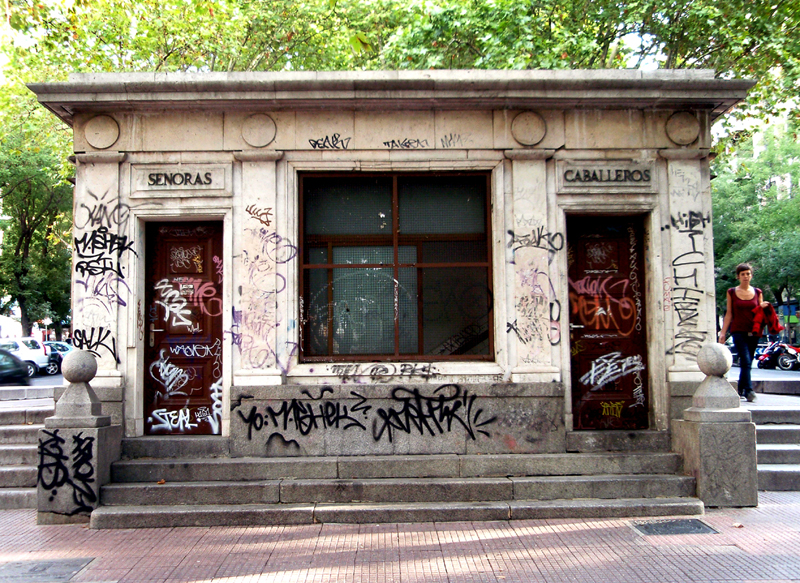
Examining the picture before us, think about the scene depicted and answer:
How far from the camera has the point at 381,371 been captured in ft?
24.7

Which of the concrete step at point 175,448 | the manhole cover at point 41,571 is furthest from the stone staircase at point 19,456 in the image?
the manhole cover at point 41,571

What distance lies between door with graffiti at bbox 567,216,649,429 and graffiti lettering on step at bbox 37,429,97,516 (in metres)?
5.54

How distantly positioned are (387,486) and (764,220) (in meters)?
30.6

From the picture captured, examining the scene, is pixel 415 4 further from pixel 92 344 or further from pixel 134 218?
pixel 92 344

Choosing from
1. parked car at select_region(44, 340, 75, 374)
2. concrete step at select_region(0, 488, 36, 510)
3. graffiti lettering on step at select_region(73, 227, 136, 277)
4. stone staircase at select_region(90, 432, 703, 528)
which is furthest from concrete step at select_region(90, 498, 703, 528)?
parked car at select_region(44, 340, 75, 374)

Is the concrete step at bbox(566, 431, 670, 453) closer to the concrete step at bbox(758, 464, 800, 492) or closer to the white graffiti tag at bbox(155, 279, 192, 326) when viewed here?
the concrete step at bbox(758, 464, 800, 492)

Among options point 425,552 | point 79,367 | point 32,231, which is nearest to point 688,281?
point 425,552

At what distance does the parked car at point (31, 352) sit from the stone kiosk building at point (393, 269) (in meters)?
20.8

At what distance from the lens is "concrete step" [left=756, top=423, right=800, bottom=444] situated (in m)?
7.88

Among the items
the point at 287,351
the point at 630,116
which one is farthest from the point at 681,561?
the point at 630,116

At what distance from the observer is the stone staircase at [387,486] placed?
6.45 metres

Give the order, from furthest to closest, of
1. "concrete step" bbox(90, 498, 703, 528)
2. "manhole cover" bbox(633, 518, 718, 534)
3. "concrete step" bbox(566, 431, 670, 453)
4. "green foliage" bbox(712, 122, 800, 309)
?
"green foliage" bbox(712, 122, 800, 309) < "concrete step" bbox(566, 431, 670, 453) < "concrete step" bbox(90, 498, 703, 528) < "manhole cover" bbox(633, 518, 718, 534)

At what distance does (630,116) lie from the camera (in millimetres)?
7738

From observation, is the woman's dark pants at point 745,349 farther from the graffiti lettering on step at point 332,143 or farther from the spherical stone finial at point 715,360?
the graffiti lettering on step at point 332,143
